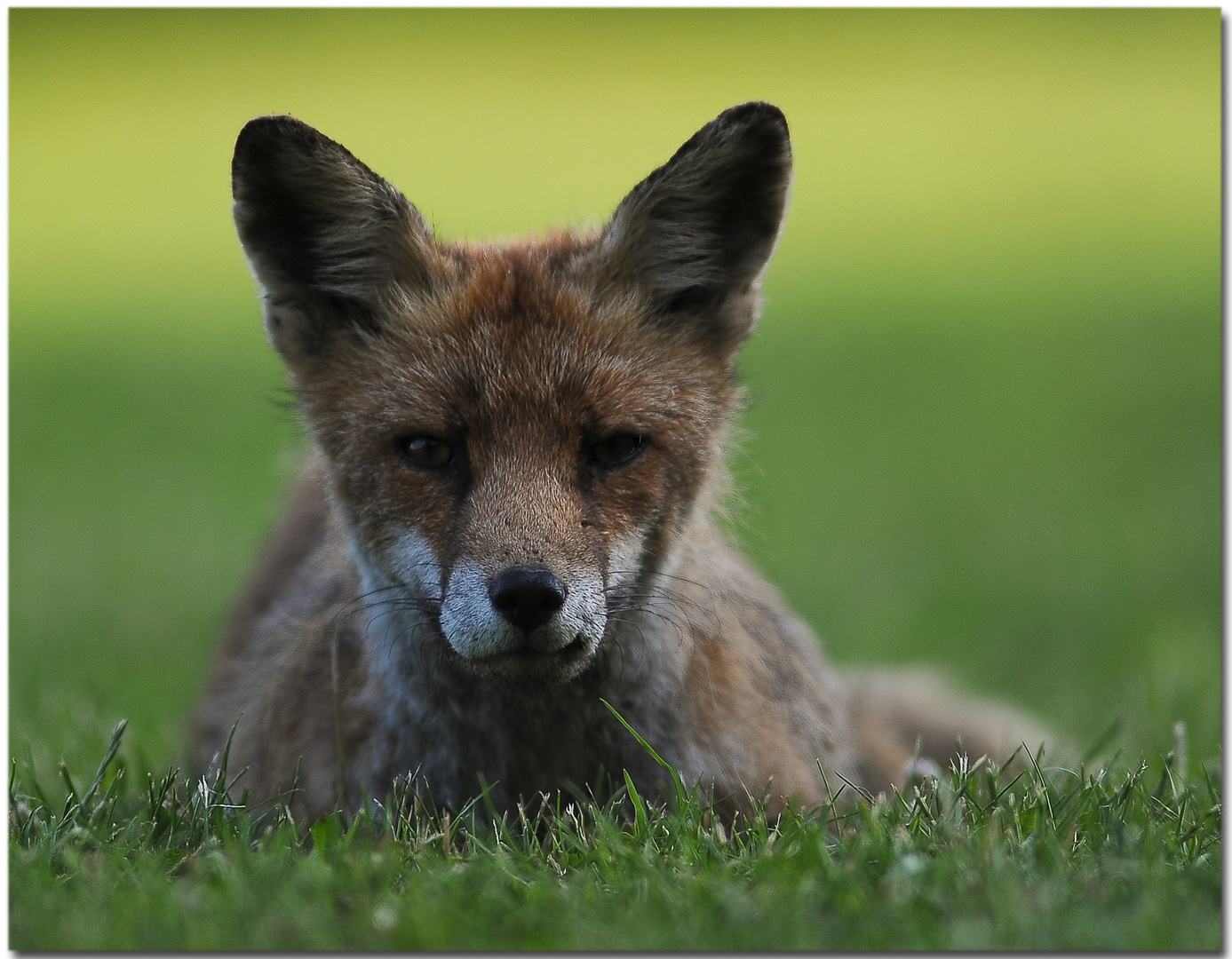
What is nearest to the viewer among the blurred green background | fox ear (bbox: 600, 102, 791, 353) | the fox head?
the fox head

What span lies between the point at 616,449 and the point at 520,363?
49cm

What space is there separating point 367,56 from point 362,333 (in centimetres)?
182

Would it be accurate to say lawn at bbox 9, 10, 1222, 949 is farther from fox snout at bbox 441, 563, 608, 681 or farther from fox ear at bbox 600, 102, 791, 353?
fox snout at bbox 441, 563, 608, 681

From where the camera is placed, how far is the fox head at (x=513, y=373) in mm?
4707

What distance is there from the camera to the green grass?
11.8ft

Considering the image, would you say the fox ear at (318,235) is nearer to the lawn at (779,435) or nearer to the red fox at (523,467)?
the red fox at (523,467)

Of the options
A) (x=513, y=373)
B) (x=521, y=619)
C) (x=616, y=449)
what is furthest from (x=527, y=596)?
(x=513, y=373)

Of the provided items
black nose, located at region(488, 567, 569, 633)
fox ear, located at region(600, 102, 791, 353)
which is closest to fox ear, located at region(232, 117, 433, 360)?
fox ear, located at region(600, 102, 791, 353)

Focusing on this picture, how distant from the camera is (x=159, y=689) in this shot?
8594 mm

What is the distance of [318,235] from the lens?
538 centimetres

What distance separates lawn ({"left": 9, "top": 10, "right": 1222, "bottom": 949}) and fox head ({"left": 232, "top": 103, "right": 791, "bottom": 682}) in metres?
0.56

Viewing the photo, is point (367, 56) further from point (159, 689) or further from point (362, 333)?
point (159, 689)

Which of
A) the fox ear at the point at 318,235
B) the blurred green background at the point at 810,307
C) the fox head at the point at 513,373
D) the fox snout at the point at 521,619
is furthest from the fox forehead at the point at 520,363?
the fox snout at the point at 521,619

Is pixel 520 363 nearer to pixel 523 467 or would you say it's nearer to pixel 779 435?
pixel 523 467
